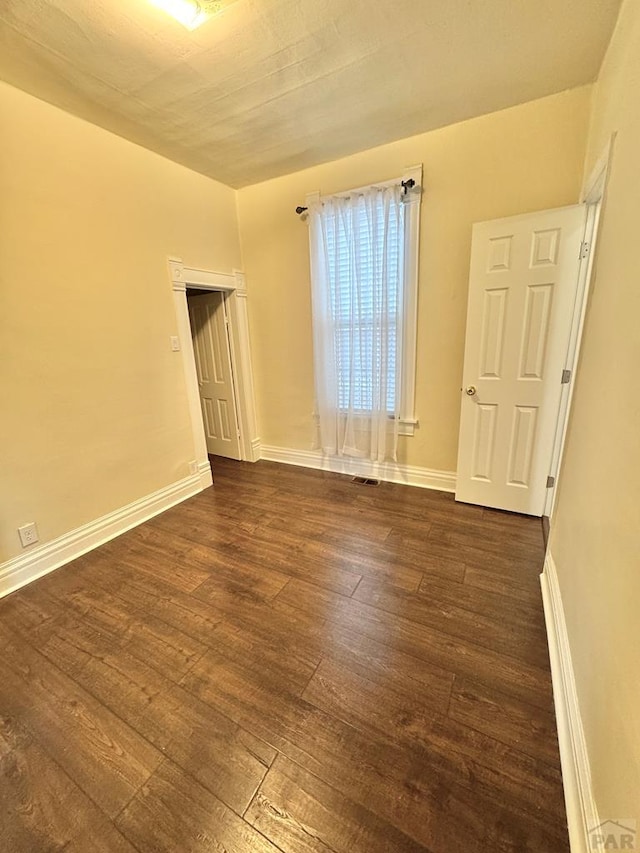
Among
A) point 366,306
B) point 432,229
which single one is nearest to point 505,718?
point 366,306

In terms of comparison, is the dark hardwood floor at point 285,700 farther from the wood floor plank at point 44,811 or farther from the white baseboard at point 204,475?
the white baseboard at point 204,475

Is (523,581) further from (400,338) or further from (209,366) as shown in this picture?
(209,366)

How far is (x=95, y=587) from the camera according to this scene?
2041 mm

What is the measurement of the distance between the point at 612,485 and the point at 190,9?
2477 mm

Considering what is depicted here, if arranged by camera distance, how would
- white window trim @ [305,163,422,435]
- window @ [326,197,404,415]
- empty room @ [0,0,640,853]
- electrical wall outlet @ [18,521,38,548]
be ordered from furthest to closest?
1. window @ [326,197,404,415]
2. white window trim @ [305,163,422,435]
3. electrical wall outlet @ [18,521,38,548]
4. empty room @ [0,0,640,853]

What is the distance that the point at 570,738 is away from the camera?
3.69 feet

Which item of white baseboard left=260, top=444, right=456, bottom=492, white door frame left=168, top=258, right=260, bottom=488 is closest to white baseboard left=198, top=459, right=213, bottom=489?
white door frame left=168, top=258, right=260, bottom=488

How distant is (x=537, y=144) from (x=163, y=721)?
373 centimetres

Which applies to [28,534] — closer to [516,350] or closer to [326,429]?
[326,429]

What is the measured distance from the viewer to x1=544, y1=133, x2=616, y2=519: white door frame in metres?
1.60

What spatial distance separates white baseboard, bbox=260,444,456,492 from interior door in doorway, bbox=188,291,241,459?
489 millimetres

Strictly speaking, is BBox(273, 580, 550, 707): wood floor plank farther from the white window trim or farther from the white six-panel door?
the white window trim

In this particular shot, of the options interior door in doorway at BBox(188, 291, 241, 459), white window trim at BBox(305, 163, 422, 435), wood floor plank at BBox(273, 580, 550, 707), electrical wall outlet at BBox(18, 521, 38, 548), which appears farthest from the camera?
interior door in doorway at BBox(188, 291, 241, 459)

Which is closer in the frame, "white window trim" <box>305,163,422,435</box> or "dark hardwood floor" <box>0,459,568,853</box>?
"dark hardwood floor" <box>0,459,568,853</box>
